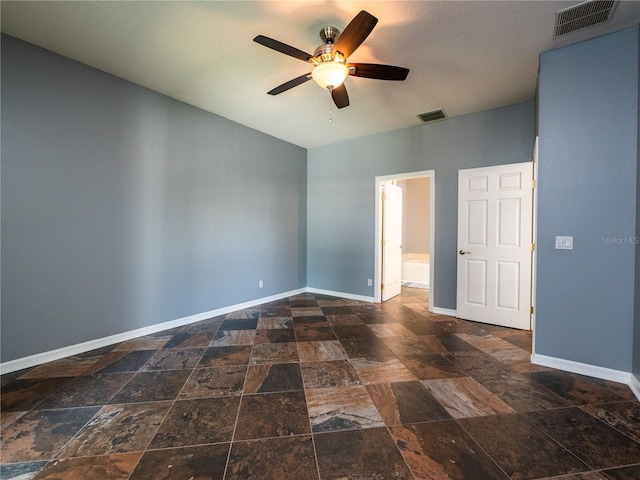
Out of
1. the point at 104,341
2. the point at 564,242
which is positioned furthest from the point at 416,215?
the point at 104,341

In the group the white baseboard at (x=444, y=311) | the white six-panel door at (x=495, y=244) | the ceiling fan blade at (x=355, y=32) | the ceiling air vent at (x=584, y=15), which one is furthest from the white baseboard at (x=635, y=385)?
the ceiling fan blade at (x=355, y=32)

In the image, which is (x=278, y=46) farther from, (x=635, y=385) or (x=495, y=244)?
(x=635, y=385)

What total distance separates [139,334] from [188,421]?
186 cm

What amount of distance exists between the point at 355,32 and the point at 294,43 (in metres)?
0.78

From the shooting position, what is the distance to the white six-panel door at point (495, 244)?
3.34m

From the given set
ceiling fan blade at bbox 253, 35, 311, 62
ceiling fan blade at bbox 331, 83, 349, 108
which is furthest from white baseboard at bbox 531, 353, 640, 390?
ceiling fan blade at bbox 253, 35, 311, 62

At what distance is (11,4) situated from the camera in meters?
1.94

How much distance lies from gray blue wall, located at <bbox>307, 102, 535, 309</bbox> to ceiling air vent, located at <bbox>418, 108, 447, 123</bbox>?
16 centimetres

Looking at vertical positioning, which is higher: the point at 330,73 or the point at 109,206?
the point at 330,73

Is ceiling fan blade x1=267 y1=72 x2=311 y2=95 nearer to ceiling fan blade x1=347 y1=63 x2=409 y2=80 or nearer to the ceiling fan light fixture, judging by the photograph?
the ceiling fan light fixture

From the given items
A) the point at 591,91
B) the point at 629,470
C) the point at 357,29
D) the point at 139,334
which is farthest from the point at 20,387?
the point at 591,91

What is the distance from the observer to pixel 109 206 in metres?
2.83

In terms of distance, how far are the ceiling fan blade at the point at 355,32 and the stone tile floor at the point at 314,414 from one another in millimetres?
2569

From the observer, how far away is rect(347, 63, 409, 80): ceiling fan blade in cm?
208
